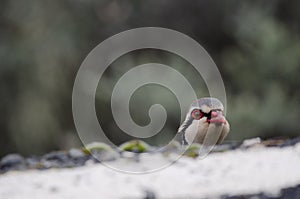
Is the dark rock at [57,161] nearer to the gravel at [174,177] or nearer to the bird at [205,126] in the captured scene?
the gravel at [174,177]

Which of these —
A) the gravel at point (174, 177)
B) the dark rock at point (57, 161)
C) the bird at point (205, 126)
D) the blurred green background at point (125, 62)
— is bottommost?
the gravel at point (174, 177)

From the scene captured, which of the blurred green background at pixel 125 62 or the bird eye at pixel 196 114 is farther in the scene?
the blurred green background at pixel 125 62

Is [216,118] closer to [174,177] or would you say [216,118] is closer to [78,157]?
[78,157]

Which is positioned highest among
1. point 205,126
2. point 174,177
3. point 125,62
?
point 125,62

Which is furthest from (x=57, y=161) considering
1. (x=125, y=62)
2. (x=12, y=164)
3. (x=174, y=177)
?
(x=125, y=62)

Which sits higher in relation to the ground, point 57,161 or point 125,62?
point 125,62

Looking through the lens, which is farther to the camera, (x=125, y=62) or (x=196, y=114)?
(x=125, y=62)

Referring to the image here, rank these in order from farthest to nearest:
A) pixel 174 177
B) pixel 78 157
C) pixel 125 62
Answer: pixel 125 62 → pixel 78 157 → pixel 174 177

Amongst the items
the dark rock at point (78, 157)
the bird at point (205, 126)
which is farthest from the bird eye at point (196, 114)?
the dark rock at point (78, 157)

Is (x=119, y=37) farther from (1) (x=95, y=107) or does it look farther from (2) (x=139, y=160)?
(2) (x=139, y=160)
